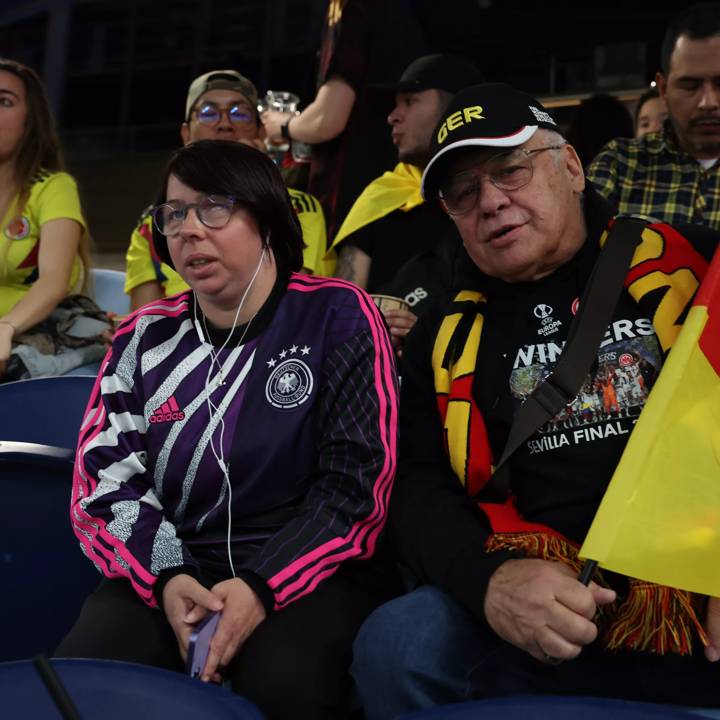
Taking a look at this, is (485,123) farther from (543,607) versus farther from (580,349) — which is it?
(543,607)

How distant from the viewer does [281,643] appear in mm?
1646

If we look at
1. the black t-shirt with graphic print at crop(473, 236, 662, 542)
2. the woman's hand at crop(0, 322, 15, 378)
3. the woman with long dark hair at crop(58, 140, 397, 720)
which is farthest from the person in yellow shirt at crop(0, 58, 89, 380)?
the black t-shirt with graphic print at crop(473, 236, 662, 542)

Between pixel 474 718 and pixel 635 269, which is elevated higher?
pixel 635 269

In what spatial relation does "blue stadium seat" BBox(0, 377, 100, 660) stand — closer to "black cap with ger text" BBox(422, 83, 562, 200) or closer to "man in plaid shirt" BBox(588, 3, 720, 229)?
"black cap with ger text" BBox(422, 83, 562, 200)

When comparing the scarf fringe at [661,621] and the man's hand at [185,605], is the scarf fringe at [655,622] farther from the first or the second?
the man's hand at [185,605]

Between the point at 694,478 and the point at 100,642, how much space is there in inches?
39.1

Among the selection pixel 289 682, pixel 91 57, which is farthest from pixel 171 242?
pixel 91 57

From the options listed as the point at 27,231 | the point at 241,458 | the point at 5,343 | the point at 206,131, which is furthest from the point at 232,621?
the point at 206,131

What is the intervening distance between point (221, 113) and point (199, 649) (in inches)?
87.4

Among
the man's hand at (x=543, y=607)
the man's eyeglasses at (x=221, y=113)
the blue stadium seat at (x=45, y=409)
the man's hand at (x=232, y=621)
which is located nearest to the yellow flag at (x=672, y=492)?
the man's hand at (x=543, y=607)

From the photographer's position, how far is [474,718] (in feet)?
3.59

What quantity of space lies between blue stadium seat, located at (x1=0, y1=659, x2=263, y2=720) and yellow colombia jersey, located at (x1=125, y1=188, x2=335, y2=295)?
6.43ft

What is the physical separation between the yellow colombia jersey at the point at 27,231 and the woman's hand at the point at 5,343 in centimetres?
24

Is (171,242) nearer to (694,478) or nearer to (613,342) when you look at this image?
(613,342)
